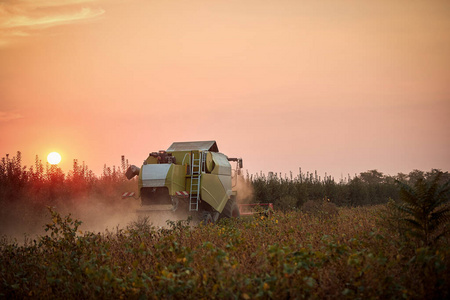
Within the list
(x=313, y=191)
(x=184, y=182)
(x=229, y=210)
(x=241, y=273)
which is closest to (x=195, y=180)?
(x=184, y=182)

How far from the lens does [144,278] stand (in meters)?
7.45

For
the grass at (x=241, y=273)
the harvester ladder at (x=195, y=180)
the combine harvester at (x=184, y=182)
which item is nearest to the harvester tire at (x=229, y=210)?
the combine harvester at (x=184, y=182)

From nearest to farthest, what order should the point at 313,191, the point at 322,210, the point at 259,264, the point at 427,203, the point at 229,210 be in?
the point at 259,264 → the point at 427,203 → the point at 229,210 → the point at 322,210 → the point at 313,191

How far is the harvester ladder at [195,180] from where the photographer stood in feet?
51.5

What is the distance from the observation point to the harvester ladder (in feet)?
51.5

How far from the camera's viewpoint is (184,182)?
51.9ft

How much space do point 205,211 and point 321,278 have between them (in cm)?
942

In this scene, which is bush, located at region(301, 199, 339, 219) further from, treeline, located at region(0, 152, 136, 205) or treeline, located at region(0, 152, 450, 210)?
treeline, located at region(0, 152, 136, 205)

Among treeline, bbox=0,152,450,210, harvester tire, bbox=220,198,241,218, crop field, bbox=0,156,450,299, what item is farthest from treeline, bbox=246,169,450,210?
crop field, bbox=0,156,450,299

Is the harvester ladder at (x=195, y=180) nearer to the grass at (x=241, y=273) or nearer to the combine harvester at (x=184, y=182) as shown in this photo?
the combine harvester at (x=184, y=182)

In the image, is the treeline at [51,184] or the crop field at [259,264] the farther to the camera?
the treeline at [51,184]

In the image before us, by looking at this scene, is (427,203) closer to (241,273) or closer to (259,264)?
(259,264)

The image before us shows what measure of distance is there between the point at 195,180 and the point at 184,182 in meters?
0.37

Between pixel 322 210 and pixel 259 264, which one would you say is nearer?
pixel 259 264
